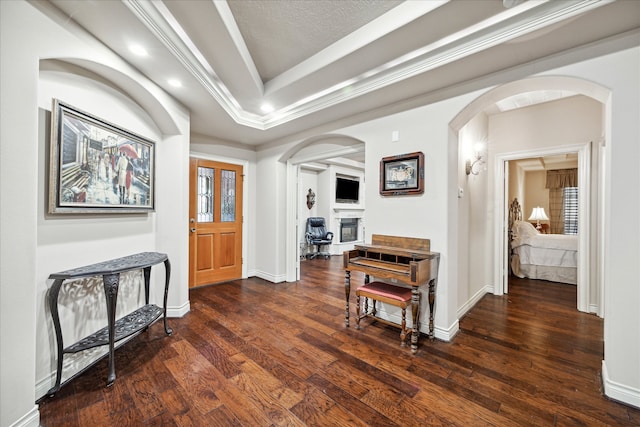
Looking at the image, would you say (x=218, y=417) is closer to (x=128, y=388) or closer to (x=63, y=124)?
(x=128, y=388)

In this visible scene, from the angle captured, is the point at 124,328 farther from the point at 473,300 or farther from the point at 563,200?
the point at 563,200

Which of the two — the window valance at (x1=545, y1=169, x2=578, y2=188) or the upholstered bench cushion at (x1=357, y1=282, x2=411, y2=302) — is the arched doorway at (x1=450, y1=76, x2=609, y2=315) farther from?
the window valance at (x1=545, y1=169, x2=578, y2=188)

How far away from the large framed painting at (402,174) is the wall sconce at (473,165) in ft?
2.65

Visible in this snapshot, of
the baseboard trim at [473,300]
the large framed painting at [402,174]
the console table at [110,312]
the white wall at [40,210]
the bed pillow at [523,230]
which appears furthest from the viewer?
the bed pillow at [523,230]

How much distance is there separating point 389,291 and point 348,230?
16.3 ft

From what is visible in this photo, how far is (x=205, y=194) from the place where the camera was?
158 inches

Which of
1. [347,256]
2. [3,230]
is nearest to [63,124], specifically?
[3,230]

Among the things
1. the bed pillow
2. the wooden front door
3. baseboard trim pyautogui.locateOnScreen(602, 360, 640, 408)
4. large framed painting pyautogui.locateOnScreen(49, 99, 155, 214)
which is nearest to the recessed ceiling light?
large framed painting pyautogui.locateOnScreen(49, 99, 155, 214)

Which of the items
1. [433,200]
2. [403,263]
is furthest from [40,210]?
[433,200]

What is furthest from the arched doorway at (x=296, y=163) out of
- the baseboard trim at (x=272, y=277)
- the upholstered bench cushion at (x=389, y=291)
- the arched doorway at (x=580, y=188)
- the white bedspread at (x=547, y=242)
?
Result: the white bedspread at (x=547, y=242)

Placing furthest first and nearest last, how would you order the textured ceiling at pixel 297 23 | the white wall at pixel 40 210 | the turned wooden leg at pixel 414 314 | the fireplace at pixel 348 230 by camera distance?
the fireplace at pixel 348 230
the turned wooden leg at pixel 414 314
the textured ceiling at pixel 297 23
the white wall at pixel 40 210

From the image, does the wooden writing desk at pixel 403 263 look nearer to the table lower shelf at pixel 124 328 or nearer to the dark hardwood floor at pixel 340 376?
the dark hardwood floor at pixel 340 376

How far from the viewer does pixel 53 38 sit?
1.52 metres

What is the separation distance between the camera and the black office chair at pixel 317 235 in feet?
21.0
